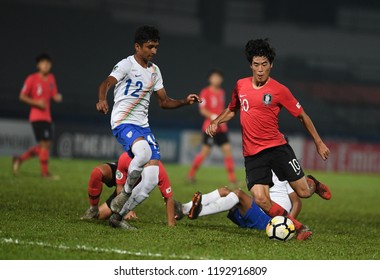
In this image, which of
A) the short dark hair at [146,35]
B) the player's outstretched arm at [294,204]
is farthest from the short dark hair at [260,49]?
the player's outstretched arm at [294,204]

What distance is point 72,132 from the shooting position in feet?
76.9

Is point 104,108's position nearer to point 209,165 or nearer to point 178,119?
A: point 209,165

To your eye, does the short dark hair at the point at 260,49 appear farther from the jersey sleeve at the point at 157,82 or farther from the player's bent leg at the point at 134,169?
the player's bent leg at the point at 134,169

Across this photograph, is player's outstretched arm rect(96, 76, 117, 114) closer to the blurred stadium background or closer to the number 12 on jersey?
the number 12 on jersey

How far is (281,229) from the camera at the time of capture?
28.0 feet

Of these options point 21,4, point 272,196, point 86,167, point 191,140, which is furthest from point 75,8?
point 272,196

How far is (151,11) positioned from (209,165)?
10.7 m

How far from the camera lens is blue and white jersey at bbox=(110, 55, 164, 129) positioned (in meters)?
9.15

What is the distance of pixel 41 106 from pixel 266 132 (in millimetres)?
7979

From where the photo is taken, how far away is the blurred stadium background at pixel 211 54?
26.9 meters

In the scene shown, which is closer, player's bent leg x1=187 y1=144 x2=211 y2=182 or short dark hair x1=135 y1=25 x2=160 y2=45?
short dark hair x1=135 y1=25 x2=160 y2=45

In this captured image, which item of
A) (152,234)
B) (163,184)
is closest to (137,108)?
(163,184)

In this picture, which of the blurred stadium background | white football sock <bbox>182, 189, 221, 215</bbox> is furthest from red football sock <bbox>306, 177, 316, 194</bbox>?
the blurred stadium background

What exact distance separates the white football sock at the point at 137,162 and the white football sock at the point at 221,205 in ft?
3.28
